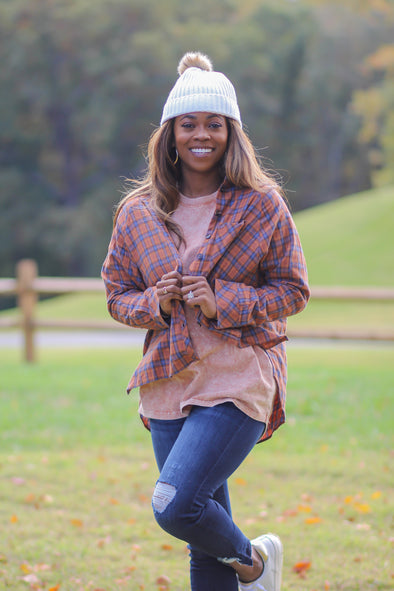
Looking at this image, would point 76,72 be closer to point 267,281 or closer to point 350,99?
point 350,99

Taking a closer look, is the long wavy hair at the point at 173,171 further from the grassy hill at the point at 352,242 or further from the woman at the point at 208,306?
the grassy hill at the point at 352,242

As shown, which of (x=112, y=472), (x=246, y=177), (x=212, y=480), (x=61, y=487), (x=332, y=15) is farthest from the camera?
(x=332, y=15)

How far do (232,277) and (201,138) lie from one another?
541 millimetres

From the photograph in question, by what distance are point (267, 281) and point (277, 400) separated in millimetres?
451

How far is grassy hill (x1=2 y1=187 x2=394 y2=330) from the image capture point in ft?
62.2

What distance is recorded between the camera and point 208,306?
2717 millimetres

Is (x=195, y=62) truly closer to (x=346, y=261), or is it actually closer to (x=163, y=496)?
(x=163, y=496)

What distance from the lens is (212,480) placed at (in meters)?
2.67

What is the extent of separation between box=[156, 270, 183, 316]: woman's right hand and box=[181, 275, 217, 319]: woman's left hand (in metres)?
0.03

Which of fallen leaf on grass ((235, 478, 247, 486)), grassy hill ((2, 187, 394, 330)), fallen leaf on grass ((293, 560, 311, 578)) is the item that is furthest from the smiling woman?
grassy hill ((2, 187, 394, 330))

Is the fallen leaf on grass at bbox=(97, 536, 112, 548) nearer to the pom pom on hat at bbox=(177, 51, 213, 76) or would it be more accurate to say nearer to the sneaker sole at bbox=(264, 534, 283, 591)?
the sneaker sole at bbox=(264, 534, 283, 591)

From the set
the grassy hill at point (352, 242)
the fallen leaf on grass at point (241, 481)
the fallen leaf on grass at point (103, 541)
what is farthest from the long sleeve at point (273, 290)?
the grassy hill at point (352, 242)

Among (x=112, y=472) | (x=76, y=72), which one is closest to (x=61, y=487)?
(x=112, y=472)

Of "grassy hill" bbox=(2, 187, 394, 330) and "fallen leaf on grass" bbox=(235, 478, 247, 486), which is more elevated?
"fallen leaf on grass" bbox=(235, 478, 247, 486)
